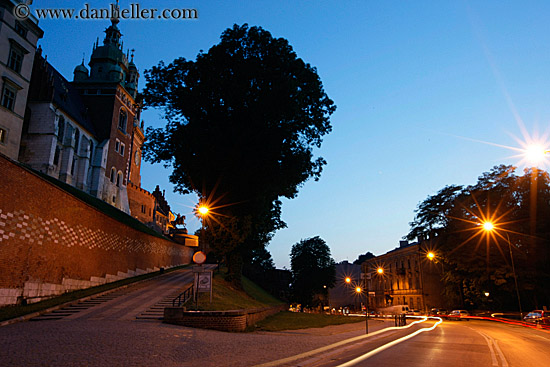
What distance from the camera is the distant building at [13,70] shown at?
3638 centimetres

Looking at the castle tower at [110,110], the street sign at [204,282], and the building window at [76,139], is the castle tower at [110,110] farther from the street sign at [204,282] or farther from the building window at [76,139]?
the street sign at [204,282]

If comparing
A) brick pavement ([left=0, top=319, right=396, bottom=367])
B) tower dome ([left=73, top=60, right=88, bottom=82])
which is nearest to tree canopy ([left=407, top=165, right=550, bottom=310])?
brick pavement ([left=0, top=319, right=396, bottom=367])

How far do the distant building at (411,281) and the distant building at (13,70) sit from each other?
4878 centimetres

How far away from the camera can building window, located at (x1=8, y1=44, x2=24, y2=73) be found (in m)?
37.6

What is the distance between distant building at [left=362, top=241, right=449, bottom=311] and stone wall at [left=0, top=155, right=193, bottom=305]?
41820 millimetres

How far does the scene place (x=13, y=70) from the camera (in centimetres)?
3769

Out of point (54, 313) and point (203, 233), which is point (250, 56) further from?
point (54, 313)

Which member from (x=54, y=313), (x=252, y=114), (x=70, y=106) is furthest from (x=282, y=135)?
(x=70, y=106)

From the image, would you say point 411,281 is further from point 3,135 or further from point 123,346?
point 123,346

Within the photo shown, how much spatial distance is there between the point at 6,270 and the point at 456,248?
41.7 m

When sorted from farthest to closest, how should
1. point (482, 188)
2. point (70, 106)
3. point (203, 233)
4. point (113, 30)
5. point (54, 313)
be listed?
point (113, 30) < point (70, 106) < point (482, 188) < point (203, 233) < point (54, 313)

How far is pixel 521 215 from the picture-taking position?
40531 mm

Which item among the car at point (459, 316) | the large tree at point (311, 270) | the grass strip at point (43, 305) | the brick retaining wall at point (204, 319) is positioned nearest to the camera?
the grass strip at point (43, 305)

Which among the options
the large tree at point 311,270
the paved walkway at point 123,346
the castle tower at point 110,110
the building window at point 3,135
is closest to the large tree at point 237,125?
the paved walkway at point 123,346
